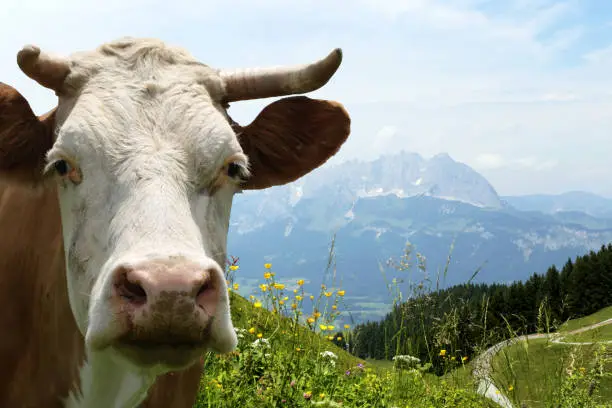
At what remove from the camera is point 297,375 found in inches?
213

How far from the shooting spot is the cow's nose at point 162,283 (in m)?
2.10

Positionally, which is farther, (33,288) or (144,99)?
(33,288)

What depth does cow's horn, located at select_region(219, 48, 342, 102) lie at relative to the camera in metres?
3.13

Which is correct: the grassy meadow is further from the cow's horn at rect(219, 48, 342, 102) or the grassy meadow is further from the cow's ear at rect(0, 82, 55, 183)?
the cow's ear at rect(0, 82, 55, 183)

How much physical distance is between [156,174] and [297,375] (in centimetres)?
339

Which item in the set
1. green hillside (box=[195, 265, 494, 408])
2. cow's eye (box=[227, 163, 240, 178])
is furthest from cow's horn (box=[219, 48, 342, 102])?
green hillside (box=[195, 265, 494, 408])

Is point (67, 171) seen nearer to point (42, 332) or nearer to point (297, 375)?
point (42, 332)

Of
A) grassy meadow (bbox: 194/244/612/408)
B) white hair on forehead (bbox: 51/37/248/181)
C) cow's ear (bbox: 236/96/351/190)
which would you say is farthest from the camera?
grassy meadow (bbox: 194/244/612/408)

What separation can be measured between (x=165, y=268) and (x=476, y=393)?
607cm

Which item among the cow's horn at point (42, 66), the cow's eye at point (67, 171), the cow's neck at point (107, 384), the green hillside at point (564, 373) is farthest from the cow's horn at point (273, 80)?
the green hillside at point (564, 373)

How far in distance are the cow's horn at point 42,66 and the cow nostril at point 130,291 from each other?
139cm

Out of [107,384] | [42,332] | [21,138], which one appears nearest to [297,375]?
[107,384]

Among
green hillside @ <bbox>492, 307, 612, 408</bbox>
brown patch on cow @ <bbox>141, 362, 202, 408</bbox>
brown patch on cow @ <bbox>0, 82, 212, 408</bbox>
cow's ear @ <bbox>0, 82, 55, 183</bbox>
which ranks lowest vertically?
green hillside @ <bbox>492, 307, 612, 408</bbox>

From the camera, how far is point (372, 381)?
5.84 meters
